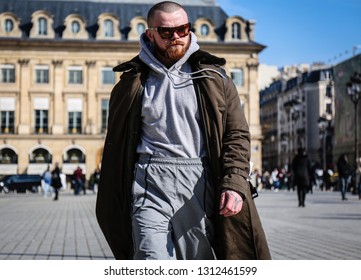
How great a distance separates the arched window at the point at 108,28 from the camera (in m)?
51.8

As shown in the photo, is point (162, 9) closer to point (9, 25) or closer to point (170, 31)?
point (170, 31)

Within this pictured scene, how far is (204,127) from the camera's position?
12.8 ft

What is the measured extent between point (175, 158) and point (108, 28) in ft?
162

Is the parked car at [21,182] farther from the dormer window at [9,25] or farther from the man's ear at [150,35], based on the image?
the man's ear at [150,35]

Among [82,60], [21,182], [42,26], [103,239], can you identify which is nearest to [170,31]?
[103,239]

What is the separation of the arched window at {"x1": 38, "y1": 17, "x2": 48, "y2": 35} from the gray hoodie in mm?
44670

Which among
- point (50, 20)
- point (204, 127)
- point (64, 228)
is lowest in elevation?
point (64, 228)

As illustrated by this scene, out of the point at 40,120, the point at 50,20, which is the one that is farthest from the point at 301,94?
the point at 40,120

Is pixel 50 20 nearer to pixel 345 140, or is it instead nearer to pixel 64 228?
pixel 345 140

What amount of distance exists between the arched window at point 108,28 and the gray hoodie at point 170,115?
48.2 meters

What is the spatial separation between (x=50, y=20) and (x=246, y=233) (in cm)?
4637

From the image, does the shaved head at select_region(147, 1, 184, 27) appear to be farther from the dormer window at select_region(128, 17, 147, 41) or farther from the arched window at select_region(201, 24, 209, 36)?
the arched window at select_region(201, 24, 209, 36)

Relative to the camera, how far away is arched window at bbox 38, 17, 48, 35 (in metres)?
48.0
